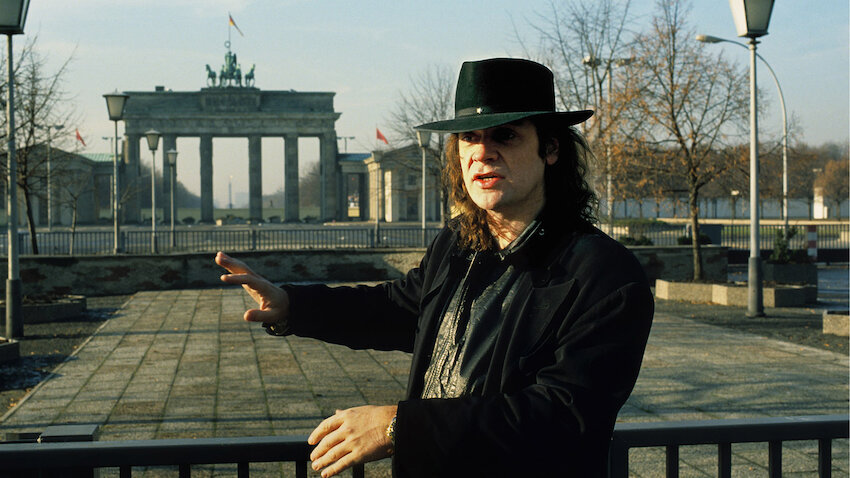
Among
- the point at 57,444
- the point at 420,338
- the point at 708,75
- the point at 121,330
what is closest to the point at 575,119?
the point at 420,338

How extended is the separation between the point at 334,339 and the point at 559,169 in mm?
822

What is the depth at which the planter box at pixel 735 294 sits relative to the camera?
53.1 ft

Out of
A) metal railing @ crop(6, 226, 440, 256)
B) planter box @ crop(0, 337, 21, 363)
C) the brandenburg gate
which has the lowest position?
planter box @ crop(0, 337, 21, 363)

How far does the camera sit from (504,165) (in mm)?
2047

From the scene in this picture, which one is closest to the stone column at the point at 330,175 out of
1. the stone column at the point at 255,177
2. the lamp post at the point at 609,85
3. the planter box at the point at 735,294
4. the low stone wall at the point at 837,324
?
the stone column at the point at 255,177

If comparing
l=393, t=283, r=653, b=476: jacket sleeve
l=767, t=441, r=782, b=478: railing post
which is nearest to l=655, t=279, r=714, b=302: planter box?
l=767, t=441, r=782, b=478: railing post

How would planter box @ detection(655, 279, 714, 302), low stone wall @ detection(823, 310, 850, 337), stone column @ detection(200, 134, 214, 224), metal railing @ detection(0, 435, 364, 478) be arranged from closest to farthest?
1. metal railing @ detection(0, 435, 364, 478)
2. low stone wall @ detection(823, 310, 850, 337)
3. planter box @ detection(655, 279, 714, 302)
4. stone column @ detection(200, 134, 214, 224)

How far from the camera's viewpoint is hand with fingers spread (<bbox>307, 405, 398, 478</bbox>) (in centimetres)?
181

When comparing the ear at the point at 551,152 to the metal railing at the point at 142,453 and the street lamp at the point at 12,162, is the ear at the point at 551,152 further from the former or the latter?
the street lamp at the point at 12,162

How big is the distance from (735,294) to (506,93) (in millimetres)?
15686

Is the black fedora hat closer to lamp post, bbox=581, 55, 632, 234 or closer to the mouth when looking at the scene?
the mouth

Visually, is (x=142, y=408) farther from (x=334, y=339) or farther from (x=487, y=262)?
(x=487, y=262)

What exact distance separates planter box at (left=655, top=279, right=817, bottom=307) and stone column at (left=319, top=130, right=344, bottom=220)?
6486 cm

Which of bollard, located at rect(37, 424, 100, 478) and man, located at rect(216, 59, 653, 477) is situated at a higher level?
man, located at rect(216, 59, 653, 477)
